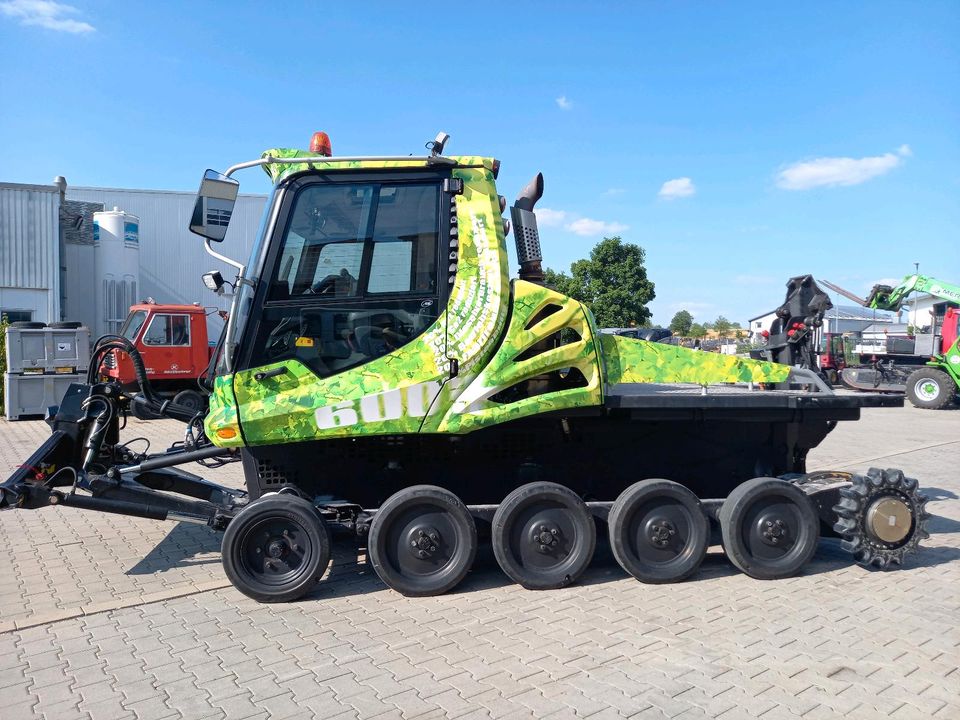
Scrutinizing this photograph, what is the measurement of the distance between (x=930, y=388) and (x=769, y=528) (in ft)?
61.6

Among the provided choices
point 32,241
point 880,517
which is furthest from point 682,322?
point 880,517

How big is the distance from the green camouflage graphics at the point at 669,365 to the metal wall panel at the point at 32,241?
2220 cm

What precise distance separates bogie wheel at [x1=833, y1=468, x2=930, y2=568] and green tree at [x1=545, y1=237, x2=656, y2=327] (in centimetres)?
1873

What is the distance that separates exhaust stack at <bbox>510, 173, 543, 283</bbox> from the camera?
18.4 ft

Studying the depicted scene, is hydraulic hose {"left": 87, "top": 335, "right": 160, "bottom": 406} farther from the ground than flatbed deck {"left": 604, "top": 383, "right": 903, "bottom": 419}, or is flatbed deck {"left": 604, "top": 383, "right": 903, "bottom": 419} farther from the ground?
hydraulic hose {"left": 87, "top": 335, "right": 160, "bottom": 406}

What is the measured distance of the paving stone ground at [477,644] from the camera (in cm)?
355

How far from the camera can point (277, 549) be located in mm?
4855

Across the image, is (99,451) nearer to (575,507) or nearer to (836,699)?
(575,507)

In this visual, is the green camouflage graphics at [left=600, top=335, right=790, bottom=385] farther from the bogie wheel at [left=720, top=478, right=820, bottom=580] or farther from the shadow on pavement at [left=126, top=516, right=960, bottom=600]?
the shadow on pavement at [left=126, top=516, right=960, bottom=600]

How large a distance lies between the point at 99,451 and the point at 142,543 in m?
1.44

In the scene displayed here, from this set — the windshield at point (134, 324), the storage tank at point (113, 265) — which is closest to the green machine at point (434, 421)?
the windshield at point (134, 324)

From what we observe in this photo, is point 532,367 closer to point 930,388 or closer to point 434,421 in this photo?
point 434,421

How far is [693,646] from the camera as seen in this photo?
4.21 metres

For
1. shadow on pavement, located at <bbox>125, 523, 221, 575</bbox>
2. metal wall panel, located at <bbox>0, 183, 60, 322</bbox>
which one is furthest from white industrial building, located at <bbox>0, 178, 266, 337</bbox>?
shadow on pavement, located at <bbox>125, 523, 221, 575</bbox>
